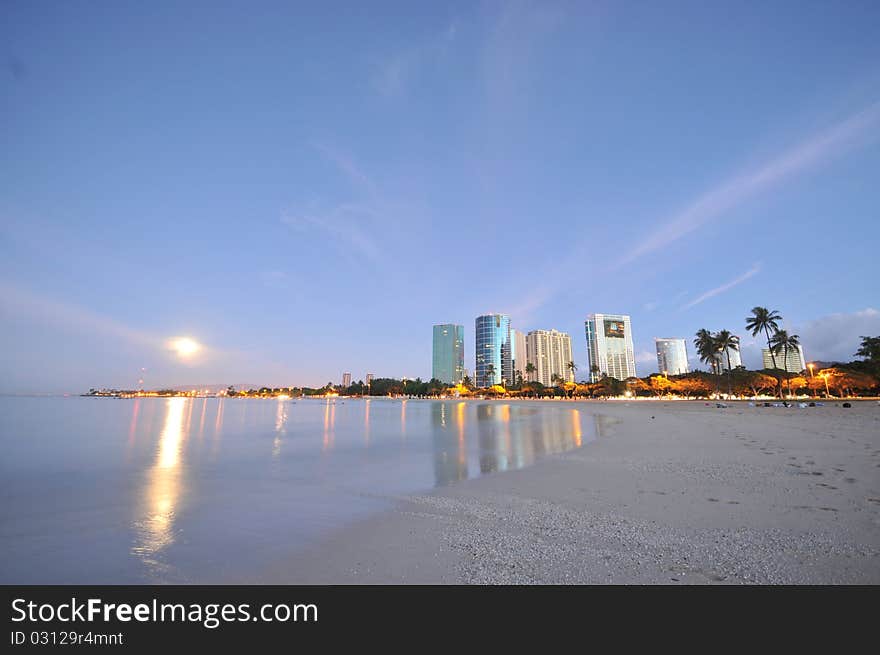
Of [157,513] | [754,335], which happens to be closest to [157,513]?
[157,513]

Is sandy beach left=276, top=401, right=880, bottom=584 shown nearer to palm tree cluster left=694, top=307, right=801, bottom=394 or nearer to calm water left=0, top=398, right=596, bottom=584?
calm water left=0, top=398, right=596, bottom=584

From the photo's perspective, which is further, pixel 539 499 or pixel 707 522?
pixel 539 499

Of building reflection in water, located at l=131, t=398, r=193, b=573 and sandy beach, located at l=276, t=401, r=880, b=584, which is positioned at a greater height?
sandy beach, located at l=276, t=401, r=880, b=584

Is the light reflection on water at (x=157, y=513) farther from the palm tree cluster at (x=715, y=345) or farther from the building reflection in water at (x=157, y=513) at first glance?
the palm tree cluster at (x=715, y=345)

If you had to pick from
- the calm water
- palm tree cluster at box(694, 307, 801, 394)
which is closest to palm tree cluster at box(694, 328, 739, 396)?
palm tree cluster at box(694, 307, 801, 394)

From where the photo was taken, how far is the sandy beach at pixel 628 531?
5895 millimetres

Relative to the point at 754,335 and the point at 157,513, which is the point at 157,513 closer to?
the point at 157,513

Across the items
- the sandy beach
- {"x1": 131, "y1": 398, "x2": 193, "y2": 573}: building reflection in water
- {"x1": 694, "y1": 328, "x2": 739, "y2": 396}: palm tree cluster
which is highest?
{"x1": 694, "y1": 328, "x2": 739, "y2": 396}: palm tree cluster

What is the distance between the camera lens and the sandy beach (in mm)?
5895

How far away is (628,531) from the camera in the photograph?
7621 millimetres
